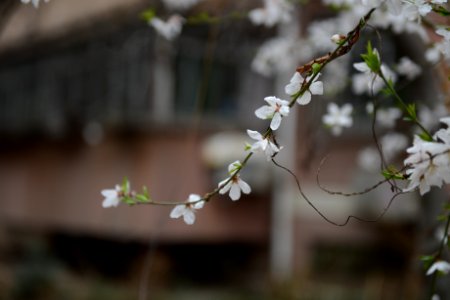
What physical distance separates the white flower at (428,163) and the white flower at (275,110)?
0.76ft

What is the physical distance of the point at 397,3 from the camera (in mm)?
1125

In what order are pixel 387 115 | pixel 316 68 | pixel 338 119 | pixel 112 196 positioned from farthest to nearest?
pixel 387 115 < pixel 338 119 < pixel 112 196 < pixel 316 68

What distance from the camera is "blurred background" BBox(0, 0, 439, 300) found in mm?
6953

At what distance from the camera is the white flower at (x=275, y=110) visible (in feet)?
3.69

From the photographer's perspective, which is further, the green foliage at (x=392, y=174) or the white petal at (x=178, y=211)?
the white petal at (x=178, y=211)

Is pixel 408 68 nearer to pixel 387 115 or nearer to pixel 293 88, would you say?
pixel 387 115

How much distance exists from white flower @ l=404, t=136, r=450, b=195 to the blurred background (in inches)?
214

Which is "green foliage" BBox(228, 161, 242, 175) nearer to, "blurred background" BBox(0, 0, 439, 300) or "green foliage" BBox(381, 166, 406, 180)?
"green foliage" BBox(381, 166, 406, 180)

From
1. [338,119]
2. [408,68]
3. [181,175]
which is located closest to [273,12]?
[338,119]

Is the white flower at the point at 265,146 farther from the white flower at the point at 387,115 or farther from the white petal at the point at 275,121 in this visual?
the white flower at the point at 387,115

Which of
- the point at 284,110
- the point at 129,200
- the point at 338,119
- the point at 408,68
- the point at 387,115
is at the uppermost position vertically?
the point at 408,68

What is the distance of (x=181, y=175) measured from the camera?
7.04 meters

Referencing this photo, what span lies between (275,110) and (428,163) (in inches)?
11.2

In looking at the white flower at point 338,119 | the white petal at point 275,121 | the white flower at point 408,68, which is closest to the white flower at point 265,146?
the white petal at point 275,121
